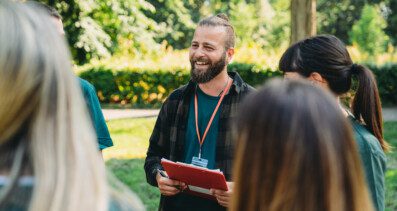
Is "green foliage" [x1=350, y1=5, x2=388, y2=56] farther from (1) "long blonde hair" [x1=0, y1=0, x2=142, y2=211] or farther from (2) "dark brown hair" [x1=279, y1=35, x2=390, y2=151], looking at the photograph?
(1) "long blonde hair" [x1=0, y1=0, x2=142, y2=211]

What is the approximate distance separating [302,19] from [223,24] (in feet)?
22.9

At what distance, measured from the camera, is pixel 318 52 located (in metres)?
2.82

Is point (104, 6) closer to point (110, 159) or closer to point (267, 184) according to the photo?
point (110, 159)

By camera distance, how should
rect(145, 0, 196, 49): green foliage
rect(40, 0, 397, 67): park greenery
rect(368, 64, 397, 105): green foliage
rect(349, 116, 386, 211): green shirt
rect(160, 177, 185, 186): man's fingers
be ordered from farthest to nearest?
rect(145, 0, 196, 49): green foliage, rect(40, 0, 397, 67): park greenery, rect(368, 64, 397, 105): green foliage, rect(160, 177, 185, 186): man's fingers, rect(349, 116, 386, 211): green shirt

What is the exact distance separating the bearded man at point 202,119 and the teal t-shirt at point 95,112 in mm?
332

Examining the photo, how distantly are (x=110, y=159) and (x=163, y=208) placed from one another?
5.51m

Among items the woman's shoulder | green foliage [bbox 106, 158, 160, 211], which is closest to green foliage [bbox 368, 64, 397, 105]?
green foliage [bbox 106, 158, 160, 211]

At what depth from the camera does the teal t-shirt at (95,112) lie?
352 centimetres

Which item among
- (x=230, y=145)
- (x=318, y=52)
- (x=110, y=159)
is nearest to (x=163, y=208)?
(x=230, y=145)

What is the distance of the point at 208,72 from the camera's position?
3443 mm

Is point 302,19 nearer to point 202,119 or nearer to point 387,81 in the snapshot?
point 387,81

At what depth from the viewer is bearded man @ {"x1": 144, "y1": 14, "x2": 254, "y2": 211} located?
10.7 ft

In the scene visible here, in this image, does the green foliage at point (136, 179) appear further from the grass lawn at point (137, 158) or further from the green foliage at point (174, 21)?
the green foliage at point (174, 21)

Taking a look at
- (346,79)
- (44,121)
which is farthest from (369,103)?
(44,121)
